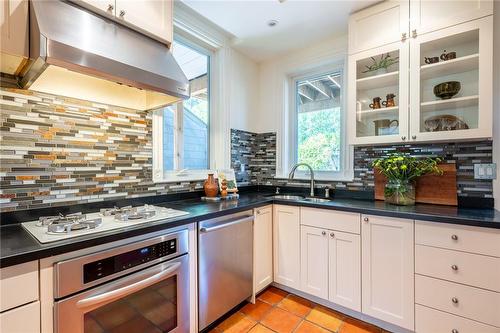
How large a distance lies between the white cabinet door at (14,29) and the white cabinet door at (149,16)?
17.0 inches

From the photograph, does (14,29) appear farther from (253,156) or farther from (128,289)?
(253,156)

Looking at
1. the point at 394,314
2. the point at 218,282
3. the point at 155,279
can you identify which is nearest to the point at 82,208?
the point at 155,279

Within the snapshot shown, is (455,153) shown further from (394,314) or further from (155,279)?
(155,279)

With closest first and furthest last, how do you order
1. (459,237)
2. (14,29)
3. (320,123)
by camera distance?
(14,29) < (459,237) < (320,123)

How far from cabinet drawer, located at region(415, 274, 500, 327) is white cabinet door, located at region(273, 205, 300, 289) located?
856 mm

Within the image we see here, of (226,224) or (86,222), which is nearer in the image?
(86,222)

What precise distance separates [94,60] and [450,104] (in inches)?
89.4

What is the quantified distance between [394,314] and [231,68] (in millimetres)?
2574

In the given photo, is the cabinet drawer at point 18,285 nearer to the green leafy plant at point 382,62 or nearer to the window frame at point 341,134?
the window frame at point 341,134

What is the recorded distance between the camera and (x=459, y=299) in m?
1.38

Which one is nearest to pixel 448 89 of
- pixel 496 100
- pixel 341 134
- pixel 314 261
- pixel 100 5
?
pixel 496 100

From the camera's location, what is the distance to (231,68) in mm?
2586

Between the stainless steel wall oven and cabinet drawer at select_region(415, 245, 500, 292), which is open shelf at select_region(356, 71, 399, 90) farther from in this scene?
the stainless steel wall oven

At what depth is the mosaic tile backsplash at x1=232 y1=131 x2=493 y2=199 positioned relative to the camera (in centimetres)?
171
